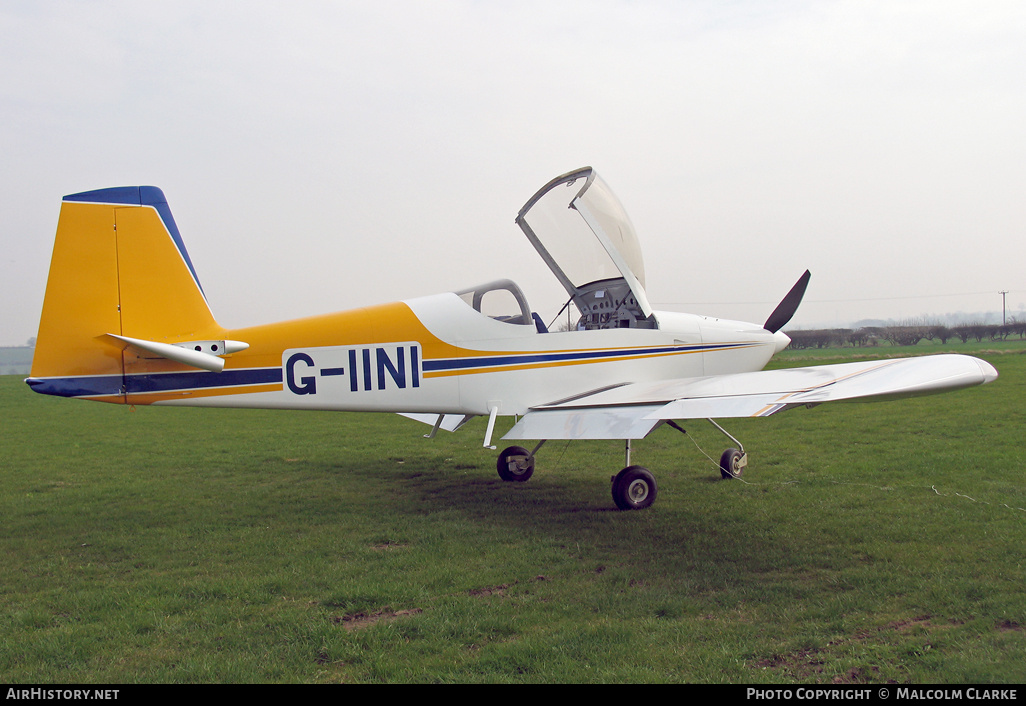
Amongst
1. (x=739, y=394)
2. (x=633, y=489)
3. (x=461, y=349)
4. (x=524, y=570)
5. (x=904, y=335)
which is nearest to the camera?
(x=524, y=570)

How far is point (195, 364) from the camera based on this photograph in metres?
6.11

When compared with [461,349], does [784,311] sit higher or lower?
higher

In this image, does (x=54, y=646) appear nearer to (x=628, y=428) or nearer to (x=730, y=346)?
(x=628, y=428)

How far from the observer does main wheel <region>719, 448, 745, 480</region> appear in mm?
7762

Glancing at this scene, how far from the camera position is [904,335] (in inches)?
1902

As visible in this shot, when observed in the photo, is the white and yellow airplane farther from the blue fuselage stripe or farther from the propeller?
the propeller

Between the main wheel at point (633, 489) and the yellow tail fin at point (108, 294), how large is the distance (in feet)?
13.7

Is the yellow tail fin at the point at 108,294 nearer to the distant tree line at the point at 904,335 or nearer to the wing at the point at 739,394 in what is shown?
the wing at the point at 739,394

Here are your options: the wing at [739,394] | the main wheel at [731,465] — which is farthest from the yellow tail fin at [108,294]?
the main wheel at [731,465]

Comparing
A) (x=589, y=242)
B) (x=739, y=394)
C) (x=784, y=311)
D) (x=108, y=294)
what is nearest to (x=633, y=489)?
(x=739, y=394)

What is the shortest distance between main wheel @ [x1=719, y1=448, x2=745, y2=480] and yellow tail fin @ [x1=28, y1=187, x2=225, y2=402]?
18.7 feet

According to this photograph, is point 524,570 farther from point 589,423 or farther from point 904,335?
point 904,335

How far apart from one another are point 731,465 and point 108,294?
6596 mm

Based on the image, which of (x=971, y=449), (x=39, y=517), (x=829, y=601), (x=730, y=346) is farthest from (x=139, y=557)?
(x=971, y=449)
